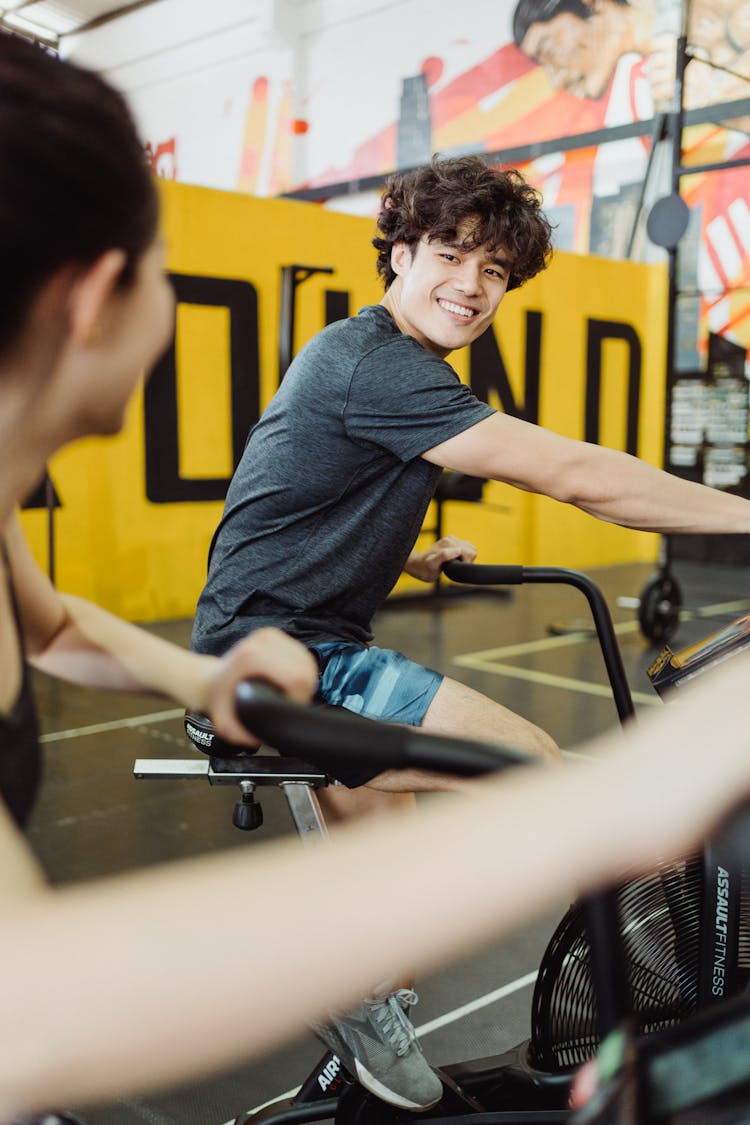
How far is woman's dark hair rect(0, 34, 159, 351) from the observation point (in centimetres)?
57

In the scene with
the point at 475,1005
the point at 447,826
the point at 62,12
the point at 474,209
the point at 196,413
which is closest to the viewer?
the point at 447,826

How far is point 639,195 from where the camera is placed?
358 inches

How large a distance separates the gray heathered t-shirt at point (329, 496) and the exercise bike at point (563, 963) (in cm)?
16

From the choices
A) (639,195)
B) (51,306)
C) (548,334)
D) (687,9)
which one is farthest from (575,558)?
(51,306)

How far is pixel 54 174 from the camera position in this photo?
580 mm

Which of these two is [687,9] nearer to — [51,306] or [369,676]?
[369,676]

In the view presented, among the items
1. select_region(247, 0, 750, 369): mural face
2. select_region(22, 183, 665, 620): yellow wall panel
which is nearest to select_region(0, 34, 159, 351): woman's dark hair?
select_region(22, 183, 665, 620): yellow wall panel

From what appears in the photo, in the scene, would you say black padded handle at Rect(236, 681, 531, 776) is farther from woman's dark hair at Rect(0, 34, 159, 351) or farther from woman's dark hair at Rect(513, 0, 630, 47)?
woman's dark hair at Rect(513, 0, 630, 47)

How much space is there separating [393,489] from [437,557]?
0.18 meters

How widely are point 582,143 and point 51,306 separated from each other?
9.49 meters

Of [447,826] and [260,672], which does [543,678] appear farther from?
[447,826]

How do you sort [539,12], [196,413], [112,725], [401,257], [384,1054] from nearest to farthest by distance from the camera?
[384,1054] → [401,257] → [112,725] → [196,413] → [539,12]

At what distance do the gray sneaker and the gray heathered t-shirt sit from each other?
1.78 ft

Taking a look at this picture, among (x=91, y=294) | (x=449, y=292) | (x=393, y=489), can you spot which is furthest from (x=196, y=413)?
(x=91, y=294)
